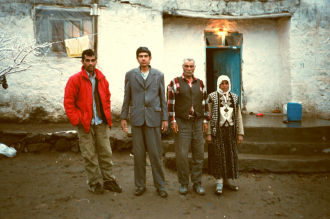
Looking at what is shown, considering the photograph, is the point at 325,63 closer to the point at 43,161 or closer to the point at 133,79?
the point at 133,79

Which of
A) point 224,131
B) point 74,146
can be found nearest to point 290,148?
point 224,131

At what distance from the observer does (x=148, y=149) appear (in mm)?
3695

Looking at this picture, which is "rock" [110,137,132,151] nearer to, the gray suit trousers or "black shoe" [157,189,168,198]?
the gray suit trousers

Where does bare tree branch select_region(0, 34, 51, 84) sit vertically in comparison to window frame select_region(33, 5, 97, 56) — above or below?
below

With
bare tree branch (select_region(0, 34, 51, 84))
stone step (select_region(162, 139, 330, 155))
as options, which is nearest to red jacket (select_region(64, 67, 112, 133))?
bare tree branch (select_region(0, 34, 51, 84))

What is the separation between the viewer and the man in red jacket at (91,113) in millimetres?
3521

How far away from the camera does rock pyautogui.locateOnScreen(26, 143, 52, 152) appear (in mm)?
5563

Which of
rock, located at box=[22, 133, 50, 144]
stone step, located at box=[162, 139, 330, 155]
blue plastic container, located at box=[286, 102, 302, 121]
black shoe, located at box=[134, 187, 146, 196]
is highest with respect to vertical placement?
blue plastic container, located at box=[286, 102, 302, 121]

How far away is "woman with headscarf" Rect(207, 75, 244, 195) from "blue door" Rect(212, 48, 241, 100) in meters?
4.63

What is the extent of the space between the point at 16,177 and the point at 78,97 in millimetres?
2010

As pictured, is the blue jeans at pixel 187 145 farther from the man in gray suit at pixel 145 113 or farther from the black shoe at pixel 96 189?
the black shoe at pixel 96 189

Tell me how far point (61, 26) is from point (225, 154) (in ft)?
16.9

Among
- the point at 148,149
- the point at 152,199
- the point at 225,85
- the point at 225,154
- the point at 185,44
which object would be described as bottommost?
the point at 152,199

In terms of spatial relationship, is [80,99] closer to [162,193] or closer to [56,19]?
[162,193]
